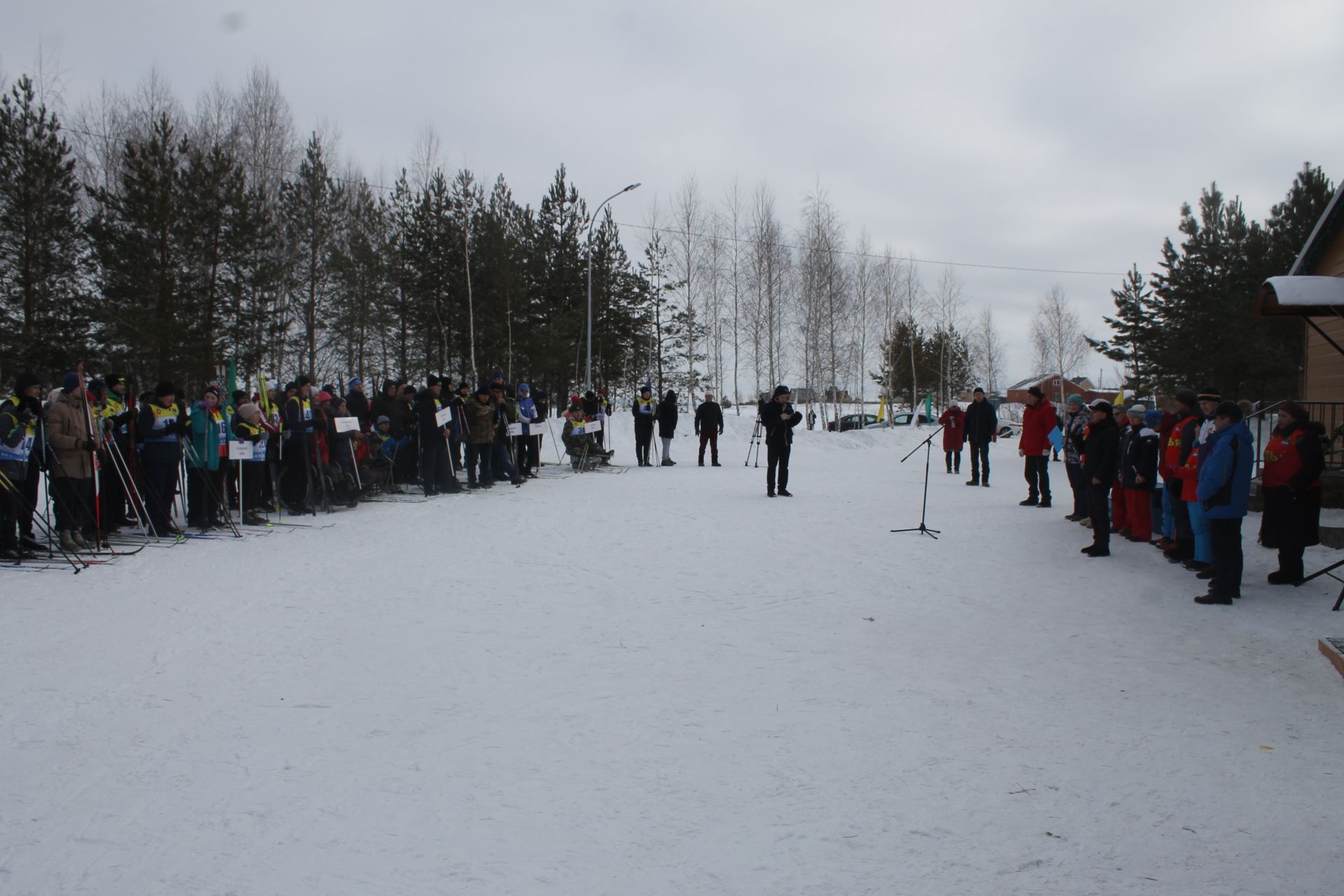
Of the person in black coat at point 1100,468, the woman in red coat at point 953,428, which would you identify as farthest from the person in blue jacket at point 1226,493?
the woman in red coat at point 953,428

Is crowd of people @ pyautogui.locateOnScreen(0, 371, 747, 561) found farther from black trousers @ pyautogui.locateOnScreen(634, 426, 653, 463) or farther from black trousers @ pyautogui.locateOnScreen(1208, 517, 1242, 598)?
black trousers @ pyautogui.locateOnScreen(1208, 517, 1242, 598)

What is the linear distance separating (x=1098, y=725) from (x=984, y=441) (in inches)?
503

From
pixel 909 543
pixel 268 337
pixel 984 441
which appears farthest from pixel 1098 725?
pixel 268 337

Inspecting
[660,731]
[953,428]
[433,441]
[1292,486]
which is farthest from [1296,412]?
[433,441]

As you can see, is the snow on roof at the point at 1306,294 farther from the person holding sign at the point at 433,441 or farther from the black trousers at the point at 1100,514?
the person holding sign at the point at 433,441

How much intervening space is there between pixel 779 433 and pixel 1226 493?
768 centimetres

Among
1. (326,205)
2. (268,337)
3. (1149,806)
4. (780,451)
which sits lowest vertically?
(1149,806)

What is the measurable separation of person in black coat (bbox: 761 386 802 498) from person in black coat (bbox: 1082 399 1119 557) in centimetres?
500

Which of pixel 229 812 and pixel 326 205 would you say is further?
pixel 326 205

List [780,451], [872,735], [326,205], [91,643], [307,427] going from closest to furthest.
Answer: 1. [872,735]
2. [91,643]
3. [307,427]
4. [780,451]
5. [326,205]

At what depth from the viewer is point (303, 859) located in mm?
3131

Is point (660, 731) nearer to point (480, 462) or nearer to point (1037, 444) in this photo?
point (1037, 444)

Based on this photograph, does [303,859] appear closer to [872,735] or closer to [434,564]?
[872,735]

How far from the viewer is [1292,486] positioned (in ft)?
25.1
